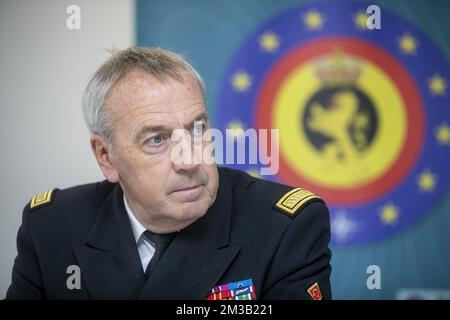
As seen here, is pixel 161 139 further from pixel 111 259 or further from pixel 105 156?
pixel 111 259

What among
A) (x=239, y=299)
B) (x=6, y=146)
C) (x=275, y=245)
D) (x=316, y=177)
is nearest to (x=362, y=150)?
(x=316, y=177)

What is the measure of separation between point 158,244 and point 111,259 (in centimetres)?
15

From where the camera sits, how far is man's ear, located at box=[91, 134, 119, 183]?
5.18ft

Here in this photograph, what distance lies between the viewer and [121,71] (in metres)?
1.45

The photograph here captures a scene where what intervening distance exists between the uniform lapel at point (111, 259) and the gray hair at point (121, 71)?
27 cm

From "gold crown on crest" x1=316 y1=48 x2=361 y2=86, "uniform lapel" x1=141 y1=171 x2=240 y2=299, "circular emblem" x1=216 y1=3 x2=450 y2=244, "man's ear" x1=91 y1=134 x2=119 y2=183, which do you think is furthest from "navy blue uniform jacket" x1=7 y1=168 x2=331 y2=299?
"gold crown on crest" x1=316 y1=48 x2=361 y2=86

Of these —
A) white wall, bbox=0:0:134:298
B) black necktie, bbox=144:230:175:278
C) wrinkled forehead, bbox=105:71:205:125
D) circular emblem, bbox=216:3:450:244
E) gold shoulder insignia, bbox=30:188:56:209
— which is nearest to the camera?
wrinkled forehead, bbox=105:71:205:125

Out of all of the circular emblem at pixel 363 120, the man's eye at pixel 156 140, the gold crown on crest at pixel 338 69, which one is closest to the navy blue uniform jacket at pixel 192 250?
the man's eye at pixel 156 140

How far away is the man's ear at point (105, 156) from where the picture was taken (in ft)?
5.18

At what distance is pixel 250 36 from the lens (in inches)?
87.4

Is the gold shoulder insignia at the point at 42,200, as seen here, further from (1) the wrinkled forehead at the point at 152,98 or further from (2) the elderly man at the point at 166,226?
(1) the wrinkled forehead at the point at 152,98

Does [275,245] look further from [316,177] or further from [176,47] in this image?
[176,47]

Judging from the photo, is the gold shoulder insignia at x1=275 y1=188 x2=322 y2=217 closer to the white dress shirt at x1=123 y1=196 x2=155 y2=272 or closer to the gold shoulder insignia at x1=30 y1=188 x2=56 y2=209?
the white dress shirt at x1=123 y1=196 x2=155 y2=272

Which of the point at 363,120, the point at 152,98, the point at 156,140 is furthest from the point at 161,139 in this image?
the point at 363,120
